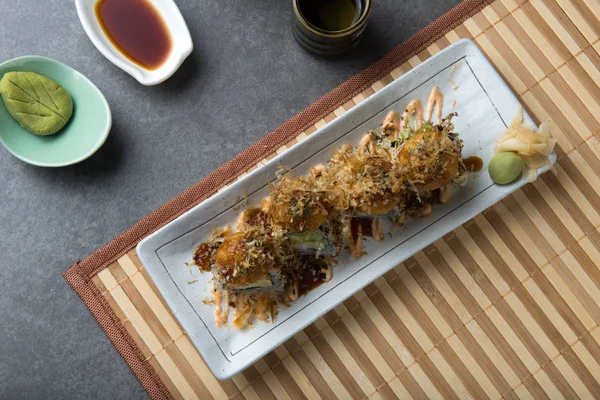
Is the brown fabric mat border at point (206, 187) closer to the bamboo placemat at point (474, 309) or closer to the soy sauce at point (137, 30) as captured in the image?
the bamboo placemat at point (474, 309)

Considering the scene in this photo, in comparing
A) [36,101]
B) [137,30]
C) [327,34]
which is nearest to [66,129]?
[36,101]

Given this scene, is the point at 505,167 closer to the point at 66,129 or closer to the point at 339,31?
the point at 339,31

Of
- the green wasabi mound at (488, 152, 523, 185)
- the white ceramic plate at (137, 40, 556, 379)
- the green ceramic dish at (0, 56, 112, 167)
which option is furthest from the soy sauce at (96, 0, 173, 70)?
the green wasabi mound at (488, 152, 523, 185)

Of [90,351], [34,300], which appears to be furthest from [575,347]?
[34,300]

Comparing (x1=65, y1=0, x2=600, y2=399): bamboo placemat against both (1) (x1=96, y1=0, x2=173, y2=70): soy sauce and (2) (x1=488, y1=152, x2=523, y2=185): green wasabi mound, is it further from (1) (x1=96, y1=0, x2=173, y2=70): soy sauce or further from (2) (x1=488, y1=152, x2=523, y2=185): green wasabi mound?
(1) (x1=96, y1=0, x2=173, y2=70): soy sauce

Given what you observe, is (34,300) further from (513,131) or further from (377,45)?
(513,131)
